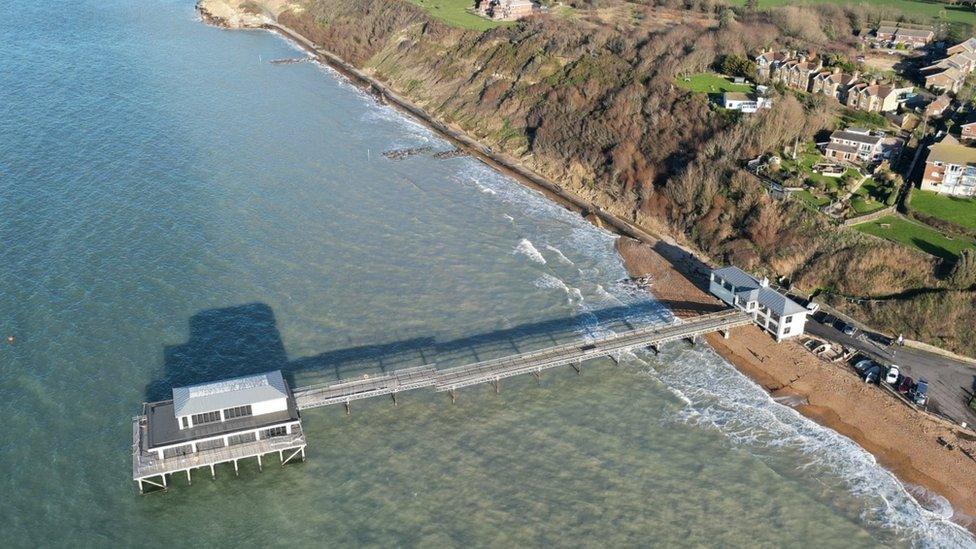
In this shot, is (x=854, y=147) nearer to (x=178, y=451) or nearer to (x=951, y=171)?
(x=951, y=171)

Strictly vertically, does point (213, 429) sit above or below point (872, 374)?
below

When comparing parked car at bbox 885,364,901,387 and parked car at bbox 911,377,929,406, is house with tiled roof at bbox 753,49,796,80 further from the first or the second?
parked car at bbox 911,377,929,406

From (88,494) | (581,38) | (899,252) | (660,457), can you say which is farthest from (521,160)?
(88,494)

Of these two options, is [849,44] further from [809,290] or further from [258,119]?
[258,119]

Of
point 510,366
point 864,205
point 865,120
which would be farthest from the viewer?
point 865,120

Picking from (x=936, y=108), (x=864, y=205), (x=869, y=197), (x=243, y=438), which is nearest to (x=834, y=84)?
(x=936, y=108)

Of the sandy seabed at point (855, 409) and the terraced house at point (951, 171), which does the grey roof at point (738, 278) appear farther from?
the terraced house at point (951, 171)

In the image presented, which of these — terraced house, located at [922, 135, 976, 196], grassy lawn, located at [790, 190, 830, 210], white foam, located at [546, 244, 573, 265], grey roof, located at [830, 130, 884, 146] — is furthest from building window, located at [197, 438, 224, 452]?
grey roof, located at [830, 130, 884, 146]
